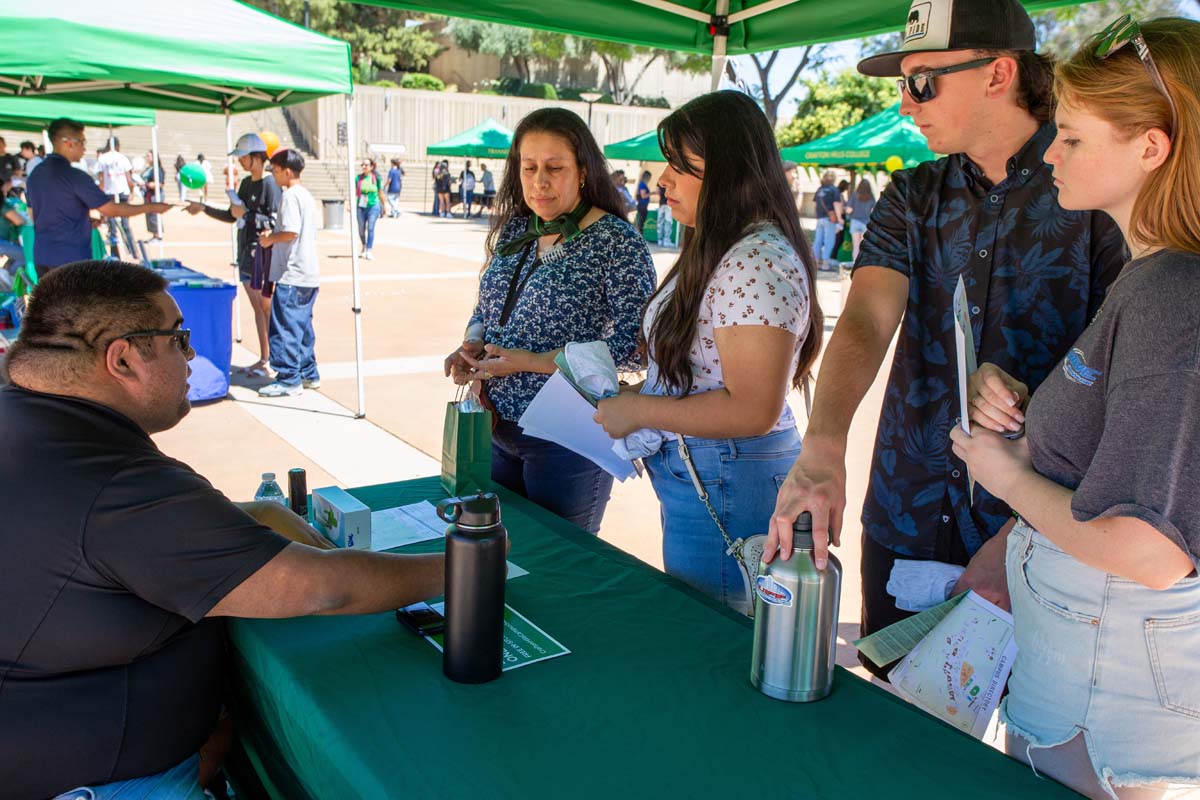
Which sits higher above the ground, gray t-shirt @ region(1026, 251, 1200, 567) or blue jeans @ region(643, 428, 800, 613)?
gray t-shirt @ region(1026, 251, 1200, 567)

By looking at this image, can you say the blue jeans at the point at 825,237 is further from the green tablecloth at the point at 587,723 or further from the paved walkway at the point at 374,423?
the green tablecloth at the point at 587,723

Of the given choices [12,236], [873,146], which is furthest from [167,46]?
[873,146]

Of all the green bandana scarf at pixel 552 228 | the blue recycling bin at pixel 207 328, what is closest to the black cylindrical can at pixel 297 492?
the green bandana scarf at pixel 552 228

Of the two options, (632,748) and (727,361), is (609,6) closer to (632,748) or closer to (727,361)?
(727,361)

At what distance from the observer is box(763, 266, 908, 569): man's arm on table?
1.27 m

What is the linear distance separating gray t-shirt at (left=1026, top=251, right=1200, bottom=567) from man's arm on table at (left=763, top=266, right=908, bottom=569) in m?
0.32

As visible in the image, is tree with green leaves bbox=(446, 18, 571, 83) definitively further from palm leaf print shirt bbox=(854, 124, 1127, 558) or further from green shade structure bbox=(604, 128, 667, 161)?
palm leaf print shirt bbox=(854, 124, 1127, 558)

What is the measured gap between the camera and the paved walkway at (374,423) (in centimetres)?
459

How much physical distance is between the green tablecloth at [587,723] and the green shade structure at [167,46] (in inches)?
152

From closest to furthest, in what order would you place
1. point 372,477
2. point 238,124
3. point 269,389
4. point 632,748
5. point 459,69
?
1. point 632,748
2. point 372,477
3. point 269,389
4. point 238,124
5. point 459,69

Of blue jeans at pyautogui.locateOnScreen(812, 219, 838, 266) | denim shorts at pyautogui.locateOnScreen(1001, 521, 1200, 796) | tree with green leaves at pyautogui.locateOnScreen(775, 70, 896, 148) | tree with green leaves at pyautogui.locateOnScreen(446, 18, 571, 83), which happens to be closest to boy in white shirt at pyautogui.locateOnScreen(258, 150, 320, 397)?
denim shorts at pyautogui.locateOnScreen(1001, 521, 1200, 796)

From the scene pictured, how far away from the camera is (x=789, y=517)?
1.25m

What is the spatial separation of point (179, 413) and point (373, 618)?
523 mm

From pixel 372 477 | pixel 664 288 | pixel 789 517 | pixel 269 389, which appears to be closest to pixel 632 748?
pixel 789 517
